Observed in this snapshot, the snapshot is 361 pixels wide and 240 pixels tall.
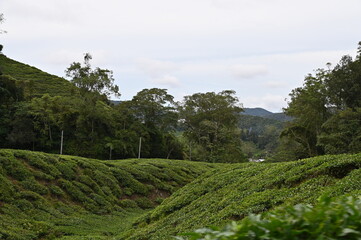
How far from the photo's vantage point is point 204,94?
6756 centimetres

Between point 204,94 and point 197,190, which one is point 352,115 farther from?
point 204,94

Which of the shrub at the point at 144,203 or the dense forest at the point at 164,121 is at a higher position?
the dense forest at the point at 164,121

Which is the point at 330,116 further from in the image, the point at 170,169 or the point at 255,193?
the point at 255,193

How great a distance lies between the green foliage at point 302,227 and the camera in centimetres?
258

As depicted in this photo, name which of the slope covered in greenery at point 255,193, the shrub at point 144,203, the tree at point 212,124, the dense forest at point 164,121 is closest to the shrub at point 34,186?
the slope covered in greenery at point 255,193

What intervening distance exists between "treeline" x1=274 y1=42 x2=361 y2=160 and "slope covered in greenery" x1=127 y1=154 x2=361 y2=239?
72.1ft

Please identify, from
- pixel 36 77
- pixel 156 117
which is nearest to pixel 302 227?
pixel 156 117

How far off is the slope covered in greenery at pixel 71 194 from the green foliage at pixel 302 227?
13.6m

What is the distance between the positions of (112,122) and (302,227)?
53.6 metres

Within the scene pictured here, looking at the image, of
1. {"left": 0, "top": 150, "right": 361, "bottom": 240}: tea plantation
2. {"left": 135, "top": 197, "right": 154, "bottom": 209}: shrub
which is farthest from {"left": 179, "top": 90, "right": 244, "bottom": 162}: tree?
{"left": 135, "top": 197, "right": 154, "bottom": 209}: shrub

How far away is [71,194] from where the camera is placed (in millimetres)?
23281

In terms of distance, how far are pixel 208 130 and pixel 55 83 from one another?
195 feet

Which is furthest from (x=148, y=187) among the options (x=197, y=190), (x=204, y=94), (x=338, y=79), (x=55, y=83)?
(x=55, y=83)

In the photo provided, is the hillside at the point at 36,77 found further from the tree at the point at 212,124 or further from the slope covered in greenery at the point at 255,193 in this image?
the slope covered in greenery at the point at 255,193
